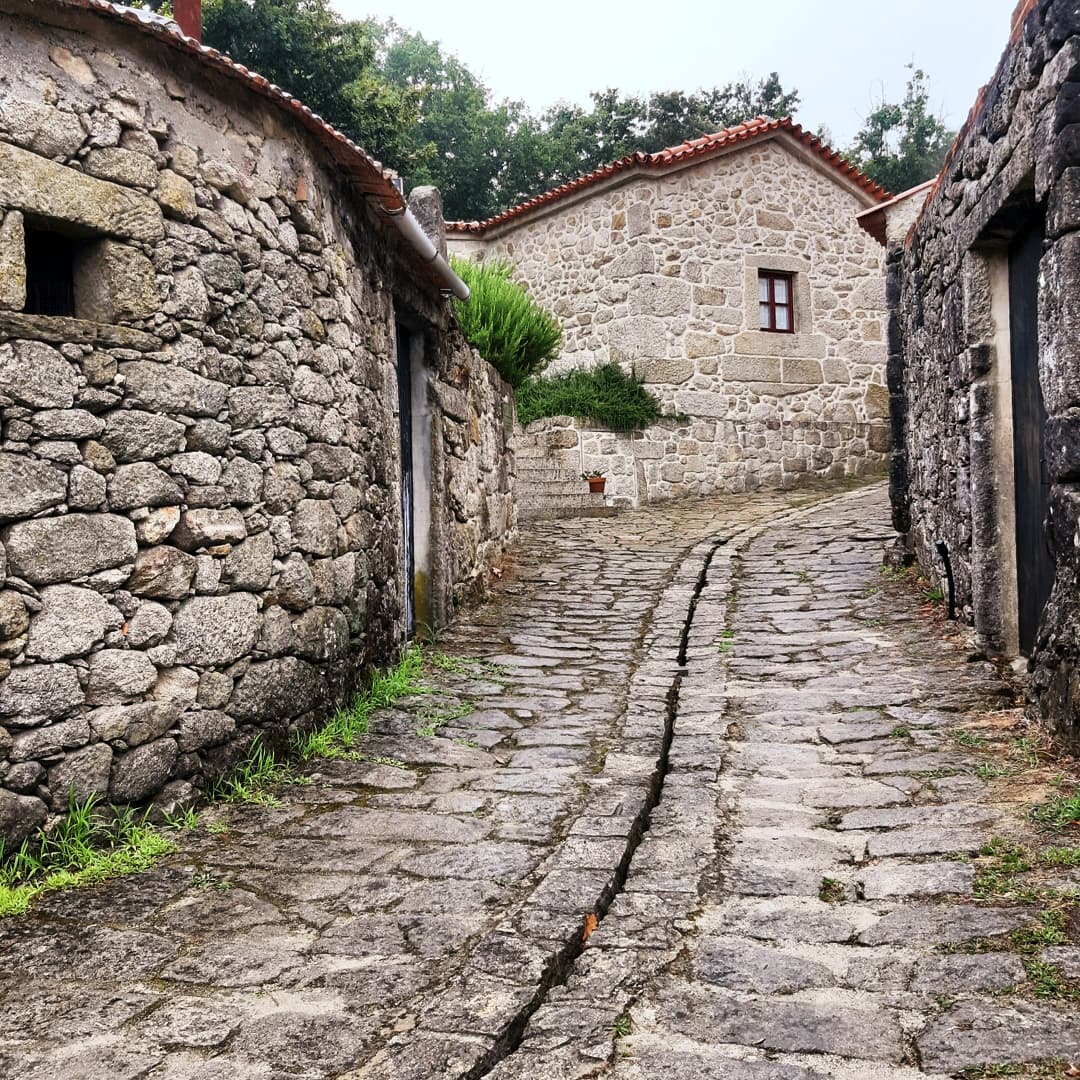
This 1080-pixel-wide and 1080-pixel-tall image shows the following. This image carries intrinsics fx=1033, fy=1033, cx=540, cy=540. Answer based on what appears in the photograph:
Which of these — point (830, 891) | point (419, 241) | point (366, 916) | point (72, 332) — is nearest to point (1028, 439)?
point (830, 891)

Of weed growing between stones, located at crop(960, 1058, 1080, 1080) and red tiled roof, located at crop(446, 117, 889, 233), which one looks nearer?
weed growing between stones, located at crop(960, 1058, 1080, 1080)

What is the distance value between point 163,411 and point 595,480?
10.1 metres

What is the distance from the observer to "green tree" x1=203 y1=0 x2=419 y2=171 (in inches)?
635

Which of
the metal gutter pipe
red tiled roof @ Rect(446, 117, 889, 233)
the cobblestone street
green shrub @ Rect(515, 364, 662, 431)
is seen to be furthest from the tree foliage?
the cobblestone street

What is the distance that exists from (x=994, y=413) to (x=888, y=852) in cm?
280

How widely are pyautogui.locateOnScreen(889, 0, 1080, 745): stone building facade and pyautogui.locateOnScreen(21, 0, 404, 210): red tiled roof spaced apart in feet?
9.72

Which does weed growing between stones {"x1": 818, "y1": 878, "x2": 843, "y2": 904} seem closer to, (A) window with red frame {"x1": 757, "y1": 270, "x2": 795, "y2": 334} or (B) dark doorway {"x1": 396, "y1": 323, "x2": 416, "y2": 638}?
(B) dark doorway {"x1": 396, "y1": 323, "x2": 416, "y2": 638}

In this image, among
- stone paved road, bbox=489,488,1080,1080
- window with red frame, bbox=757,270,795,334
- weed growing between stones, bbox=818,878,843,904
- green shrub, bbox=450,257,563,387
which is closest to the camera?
stone paved road, bbox=489,488,1080,1080

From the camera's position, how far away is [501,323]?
1099 cm

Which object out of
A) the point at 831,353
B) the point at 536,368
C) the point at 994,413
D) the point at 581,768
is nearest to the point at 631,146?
the point at 831,353

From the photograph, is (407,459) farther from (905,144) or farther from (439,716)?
(905,144)

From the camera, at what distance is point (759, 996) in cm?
259

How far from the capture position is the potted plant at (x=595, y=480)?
543 inches

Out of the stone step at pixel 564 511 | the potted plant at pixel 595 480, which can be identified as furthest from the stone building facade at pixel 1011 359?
the potted plant at pixel 595 480
